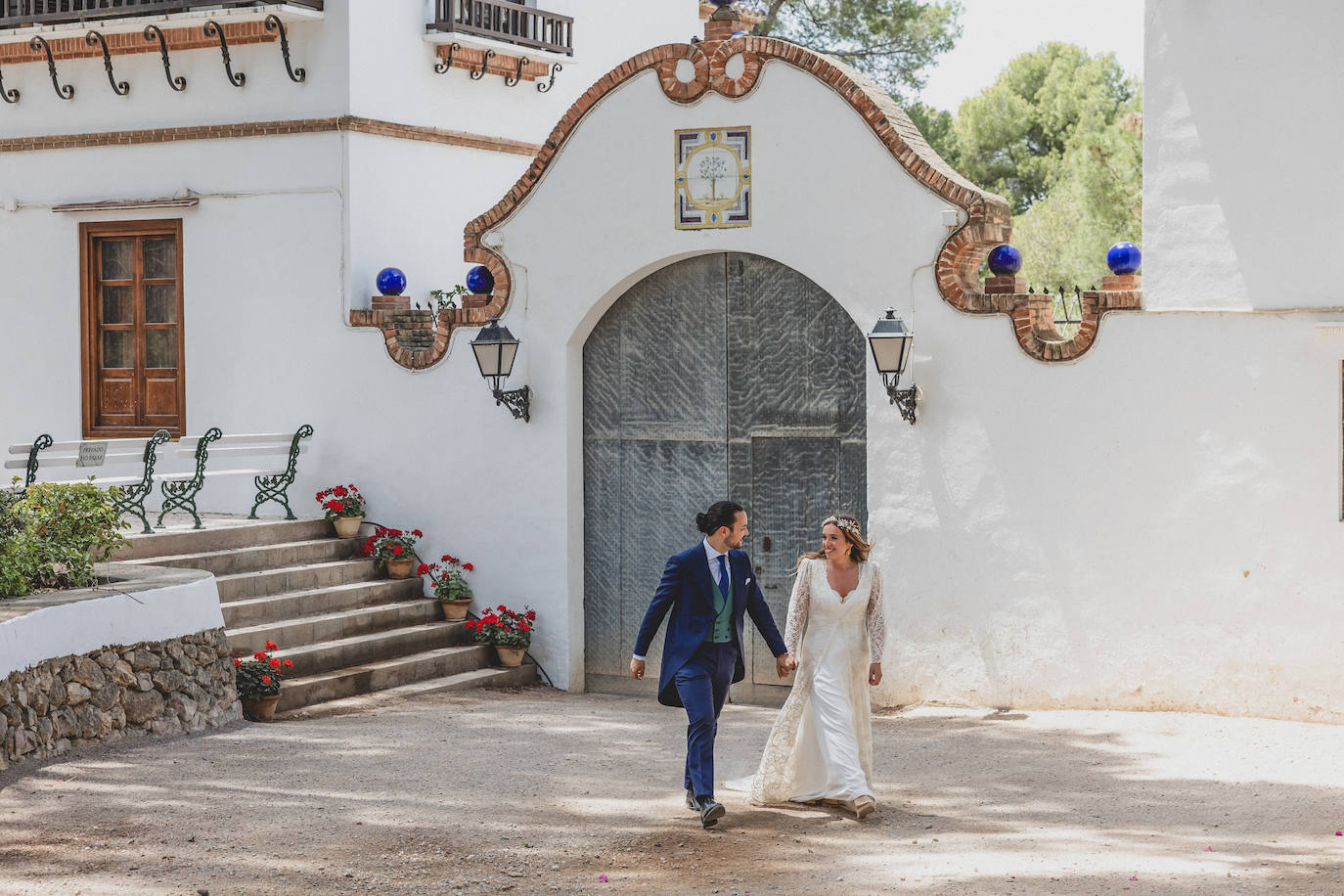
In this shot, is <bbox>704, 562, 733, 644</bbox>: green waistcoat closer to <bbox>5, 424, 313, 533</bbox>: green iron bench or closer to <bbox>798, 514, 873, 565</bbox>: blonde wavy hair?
<bbox>798, 514, 873, 565</bbox>: blonde wavy hair

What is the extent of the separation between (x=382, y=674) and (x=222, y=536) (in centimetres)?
166

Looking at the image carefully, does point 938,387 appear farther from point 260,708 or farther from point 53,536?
point 53,536

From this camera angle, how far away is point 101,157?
14.4m

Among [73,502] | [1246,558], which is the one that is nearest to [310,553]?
[73,502]

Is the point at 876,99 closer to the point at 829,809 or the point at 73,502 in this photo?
the point at 829,809

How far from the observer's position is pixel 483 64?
578 inches

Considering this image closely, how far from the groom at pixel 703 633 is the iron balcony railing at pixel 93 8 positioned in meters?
7.36

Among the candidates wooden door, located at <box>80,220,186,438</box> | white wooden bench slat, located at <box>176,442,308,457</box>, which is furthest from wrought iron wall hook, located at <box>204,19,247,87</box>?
white wooden bench slat, located at <box>176,442,308,457</box>

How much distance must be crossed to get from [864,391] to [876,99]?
81.4 inches

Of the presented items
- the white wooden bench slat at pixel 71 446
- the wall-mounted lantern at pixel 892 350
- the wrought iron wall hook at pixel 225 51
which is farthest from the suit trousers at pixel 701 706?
the wrought iron wall hook at pixel 225 51

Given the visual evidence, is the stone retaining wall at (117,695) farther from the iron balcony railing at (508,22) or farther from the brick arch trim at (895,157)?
the iron balcony railing at (508,22)

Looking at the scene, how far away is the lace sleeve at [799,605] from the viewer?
8.38 meters

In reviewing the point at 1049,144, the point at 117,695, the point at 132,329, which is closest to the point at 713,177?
the point at 117,695

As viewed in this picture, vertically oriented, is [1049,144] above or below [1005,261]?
above
